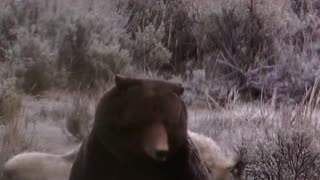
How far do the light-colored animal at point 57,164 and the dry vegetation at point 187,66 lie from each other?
0.51 ft

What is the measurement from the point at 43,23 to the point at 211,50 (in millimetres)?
2233

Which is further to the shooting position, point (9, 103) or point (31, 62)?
point (31, 62)

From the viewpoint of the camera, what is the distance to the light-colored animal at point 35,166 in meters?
5.46

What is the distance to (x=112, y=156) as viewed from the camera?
3.61 m

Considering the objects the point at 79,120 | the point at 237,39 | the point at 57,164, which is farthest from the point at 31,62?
the point at 237,39

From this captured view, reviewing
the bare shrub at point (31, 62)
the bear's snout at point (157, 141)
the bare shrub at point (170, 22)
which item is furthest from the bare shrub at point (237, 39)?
the bear's snout at point (157, 141)

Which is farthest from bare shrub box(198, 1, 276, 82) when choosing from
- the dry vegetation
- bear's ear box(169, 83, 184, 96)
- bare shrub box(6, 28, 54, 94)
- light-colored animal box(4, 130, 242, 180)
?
bear's ear box(169, 83, 184, 96)

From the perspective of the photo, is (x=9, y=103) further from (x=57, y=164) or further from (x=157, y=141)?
(x=157, y=141)

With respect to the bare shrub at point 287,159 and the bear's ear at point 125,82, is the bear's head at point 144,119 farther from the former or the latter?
the bare shrub at point 287,159

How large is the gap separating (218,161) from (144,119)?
2.12m

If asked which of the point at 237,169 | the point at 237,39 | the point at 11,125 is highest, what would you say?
the point at 11,125

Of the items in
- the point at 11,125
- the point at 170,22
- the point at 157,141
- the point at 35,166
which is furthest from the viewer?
the point at 170,22

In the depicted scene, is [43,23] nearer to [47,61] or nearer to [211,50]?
[47,61]

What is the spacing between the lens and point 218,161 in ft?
17.8
